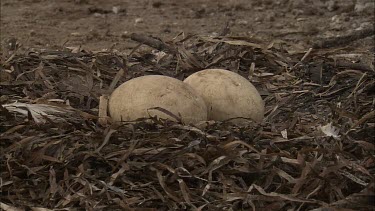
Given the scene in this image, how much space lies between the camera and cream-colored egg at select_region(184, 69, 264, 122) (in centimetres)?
316

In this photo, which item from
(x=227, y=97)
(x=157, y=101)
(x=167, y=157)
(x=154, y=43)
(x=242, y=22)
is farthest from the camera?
(x=242, y=22)

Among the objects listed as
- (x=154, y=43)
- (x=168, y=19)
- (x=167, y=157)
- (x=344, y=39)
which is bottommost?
(x=168, y=19)

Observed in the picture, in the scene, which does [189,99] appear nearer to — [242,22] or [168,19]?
[242,22]

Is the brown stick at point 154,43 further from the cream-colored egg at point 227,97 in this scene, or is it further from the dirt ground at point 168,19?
the dirt ground at point 168,19

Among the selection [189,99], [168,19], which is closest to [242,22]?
[168,19]

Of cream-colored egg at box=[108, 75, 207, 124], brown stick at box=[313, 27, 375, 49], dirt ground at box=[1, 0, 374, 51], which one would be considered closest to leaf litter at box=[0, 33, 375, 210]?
cream-colored egg at box=[108, 75, 207, 124]

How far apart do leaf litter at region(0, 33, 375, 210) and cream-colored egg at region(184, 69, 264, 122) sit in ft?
0.29

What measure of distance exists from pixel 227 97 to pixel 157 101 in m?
0.31

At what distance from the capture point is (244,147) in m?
2.78

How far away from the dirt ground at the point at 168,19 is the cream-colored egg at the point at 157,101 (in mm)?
2630

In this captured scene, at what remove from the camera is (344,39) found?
5.66 m

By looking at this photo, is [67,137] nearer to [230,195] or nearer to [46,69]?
[230,195]

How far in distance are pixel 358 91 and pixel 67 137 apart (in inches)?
50.8

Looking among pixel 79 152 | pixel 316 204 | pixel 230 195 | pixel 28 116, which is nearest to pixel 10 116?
pixel 28 116
